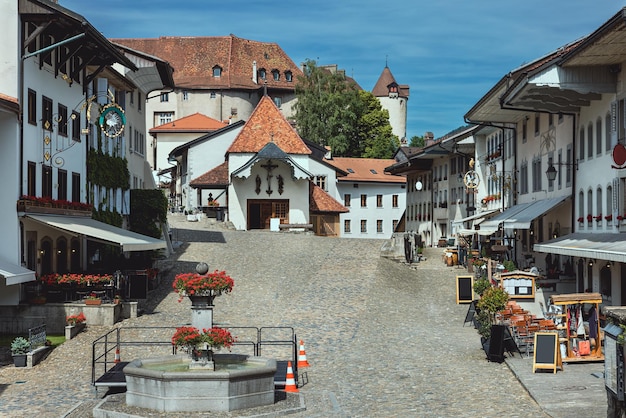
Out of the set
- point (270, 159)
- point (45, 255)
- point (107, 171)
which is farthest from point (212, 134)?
point (45, 255)

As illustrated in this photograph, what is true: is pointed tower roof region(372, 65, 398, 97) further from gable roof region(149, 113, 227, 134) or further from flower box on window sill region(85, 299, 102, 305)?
flower box on window sill region(85, 299, 102, 305)

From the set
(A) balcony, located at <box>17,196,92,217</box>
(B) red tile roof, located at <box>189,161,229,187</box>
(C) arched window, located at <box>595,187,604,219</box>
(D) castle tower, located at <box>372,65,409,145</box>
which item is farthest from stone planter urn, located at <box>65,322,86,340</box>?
(D) castle tower, located at <box>372,65,409,145</box>

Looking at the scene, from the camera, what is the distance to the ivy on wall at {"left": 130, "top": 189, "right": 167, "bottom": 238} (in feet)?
159

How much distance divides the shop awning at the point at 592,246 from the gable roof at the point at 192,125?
69.7 meters

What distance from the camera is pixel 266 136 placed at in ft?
236

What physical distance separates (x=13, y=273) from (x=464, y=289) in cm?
1641

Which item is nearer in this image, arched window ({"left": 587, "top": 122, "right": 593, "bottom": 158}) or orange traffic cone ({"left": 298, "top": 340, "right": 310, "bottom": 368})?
orange traffic cone ({"left": 298, "top": 340, "right": 310, "bottom": 368})

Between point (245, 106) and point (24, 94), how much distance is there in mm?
83717

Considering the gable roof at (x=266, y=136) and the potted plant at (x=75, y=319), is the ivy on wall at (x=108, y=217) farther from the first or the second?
the gable roof at (x=266, y=136)

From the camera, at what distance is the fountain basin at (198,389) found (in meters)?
19.2

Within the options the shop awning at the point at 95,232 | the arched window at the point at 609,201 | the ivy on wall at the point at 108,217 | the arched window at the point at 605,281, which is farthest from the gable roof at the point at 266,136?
the arched window at the point at 609,201

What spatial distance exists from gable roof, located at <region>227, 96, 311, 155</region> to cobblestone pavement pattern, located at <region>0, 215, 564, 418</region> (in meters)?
15.5

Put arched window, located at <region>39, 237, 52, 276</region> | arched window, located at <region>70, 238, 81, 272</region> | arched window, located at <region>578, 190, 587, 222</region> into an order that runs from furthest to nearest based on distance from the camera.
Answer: arched window, located at <region>70, 238, 81, 272</region>, arched window, located at <region>578, 190, 587, 222</region>, arched window, located at <region>39, 237, 52, 276</region>

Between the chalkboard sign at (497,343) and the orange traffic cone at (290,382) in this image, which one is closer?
the orange traffic cone at (290,382)
